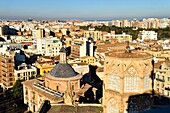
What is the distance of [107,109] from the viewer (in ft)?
70.6

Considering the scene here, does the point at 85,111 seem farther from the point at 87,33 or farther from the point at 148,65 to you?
the point at 87,33

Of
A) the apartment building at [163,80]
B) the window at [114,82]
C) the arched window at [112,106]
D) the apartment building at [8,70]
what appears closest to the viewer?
the window at [114,82]

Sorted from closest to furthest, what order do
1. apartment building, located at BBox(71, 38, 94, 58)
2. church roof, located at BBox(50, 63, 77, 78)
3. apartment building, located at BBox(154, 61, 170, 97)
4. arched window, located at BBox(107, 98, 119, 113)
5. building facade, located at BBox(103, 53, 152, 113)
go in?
building facade, located at BBox(103, 53, 152, 113) → arched window, located at BBox(107, 98, 119, 113) → church roof, located at BBox(50, 63, 77, 78) → apartment building, located at BBox(154, 61, 170, 97) → apartment building, located at BBox(71, 38, 94, 58)

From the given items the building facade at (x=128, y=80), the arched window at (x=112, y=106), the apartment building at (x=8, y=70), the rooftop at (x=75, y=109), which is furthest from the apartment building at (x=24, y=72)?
the building facade at (x=128, y=80)

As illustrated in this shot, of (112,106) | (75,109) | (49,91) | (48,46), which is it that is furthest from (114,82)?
(48,46)

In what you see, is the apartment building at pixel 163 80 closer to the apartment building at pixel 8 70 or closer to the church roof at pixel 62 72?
the church roof at pixel 62 72

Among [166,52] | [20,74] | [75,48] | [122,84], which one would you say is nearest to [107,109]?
[122,84]

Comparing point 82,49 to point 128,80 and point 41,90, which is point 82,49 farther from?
point 128,80

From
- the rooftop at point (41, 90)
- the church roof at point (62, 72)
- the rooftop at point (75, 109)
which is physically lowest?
the rooftop at point (41, 90)

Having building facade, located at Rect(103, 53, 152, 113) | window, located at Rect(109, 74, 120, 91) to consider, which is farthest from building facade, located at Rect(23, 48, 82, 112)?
building facade, located at Rect(103, 53, 152, 113)

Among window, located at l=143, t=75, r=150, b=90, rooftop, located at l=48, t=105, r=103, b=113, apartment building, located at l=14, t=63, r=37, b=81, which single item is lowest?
apartment building, located at l=14, t=63, r=37, b=81

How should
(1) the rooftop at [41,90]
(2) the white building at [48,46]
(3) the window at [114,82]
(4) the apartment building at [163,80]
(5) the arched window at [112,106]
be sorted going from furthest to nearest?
(2) the white building at [48,46]
(4) the apartment building at [163,80]
(1) the rooftop at [41,90]
(5) the arched window at [112,106]
(3) the window at [114,82]

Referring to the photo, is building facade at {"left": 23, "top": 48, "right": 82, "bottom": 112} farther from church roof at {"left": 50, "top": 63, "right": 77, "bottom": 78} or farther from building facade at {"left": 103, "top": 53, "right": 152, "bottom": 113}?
building facade at {"left": 103, "top": 53, "right": 152, "bottom": 113}

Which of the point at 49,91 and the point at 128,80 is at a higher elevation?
the point at 128,80
